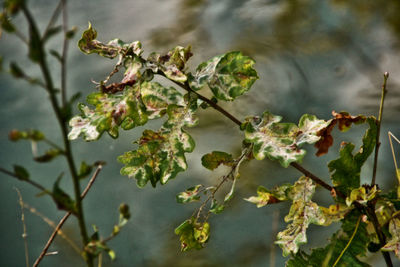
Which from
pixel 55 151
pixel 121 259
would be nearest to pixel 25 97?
pixel 121 259

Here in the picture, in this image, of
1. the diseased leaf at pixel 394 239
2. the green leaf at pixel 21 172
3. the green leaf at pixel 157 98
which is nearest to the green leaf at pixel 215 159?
the green leaf at pixel 157 98

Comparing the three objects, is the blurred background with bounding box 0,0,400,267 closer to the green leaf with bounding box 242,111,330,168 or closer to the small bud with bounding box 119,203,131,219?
the green leaf with bounding box 242,111,330,168

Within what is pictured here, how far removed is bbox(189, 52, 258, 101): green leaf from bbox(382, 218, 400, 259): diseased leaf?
1.66 feet

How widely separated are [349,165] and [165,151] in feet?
1.55

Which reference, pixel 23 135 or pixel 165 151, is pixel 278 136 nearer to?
pixel 165 151

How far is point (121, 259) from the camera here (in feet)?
6.14

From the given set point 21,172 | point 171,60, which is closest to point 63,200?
point 21,172

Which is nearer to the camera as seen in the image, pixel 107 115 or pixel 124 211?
pixel 124 211

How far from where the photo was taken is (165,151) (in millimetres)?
1186

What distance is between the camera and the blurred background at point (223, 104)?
6.22ft

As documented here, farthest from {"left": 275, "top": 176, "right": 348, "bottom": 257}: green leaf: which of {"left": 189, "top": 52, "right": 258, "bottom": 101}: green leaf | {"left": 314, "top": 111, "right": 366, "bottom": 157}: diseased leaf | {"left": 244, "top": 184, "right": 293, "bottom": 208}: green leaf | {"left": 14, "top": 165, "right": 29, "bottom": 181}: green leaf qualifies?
{"left": 14, "top": 165, "right": 29, "bottom": 181}: green leaf

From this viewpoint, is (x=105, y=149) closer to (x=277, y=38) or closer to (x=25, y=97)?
(x=25, y=97)

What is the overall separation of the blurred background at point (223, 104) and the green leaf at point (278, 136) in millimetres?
739

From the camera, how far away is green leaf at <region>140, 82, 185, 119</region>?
1.21 metres
